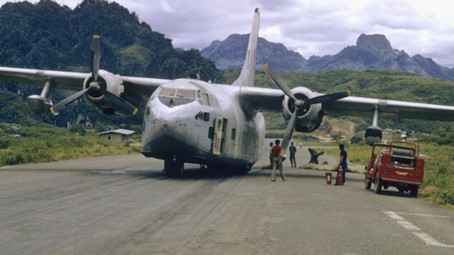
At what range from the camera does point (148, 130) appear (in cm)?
2136

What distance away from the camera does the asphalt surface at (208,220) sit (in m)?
8.92

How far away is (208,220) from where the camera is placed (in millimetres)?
11805

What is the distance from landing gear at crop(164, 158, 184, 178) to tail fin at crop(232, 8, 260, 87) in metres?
8.65

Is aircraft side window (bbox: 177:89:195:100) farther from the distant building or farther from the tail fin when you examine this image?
the distant building

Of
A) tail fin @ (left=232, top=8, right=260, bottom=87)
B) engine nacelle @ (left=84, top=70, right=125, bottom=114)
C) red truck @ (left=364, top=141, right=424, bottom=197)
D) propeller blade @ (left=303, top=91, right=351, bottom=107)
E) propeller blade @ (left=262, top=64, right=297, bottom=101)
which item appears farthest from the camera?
tail fin @ (left=232, top=8, right=260, bottom=87)

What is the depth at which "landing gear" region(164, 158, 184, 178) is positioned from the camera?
22.6 meters

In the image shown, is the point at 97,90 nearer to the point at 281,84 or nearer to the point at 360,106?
the point at 281,84

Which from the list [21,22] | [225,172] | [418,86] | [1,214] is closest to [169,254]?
[1,214]

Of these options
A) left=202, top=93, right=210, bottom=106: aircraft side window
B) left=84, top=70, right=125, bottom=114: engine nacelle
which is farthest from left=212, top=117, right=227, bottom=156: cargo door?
left=84, top=70, right=125, bottom=114: engine nacelle

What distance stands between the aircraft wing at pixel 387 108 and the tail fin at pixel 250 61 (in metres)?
5.02

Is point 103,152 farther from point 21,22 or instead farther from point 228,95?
point 21,22

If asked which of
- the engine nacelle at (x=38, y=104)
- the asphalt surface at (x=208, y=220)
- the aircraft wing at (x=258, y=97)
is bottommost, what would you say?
the asphalt surface at (x=208, y=220)

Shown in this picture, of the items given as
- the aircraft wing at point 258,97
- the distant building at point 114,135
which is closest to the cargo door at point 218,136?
the aircraft wing at point 258,97

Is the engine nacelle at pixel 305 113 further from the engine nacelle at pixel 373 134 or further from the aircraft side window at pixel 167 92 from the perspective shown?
the aircraft side window at pixel 167 92
